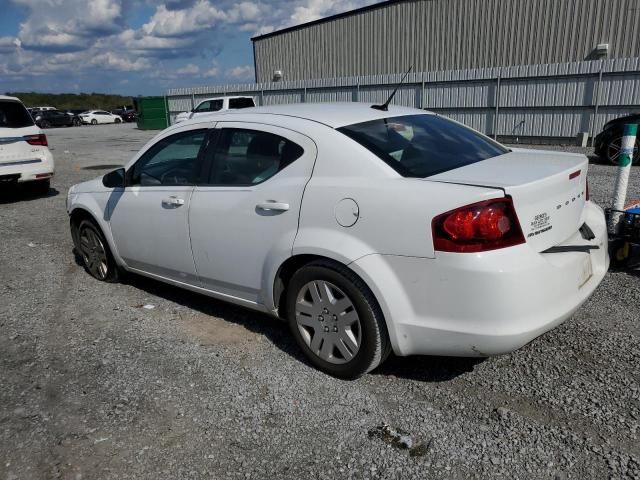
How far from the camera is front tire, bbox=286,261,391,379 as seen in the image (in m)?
2.92

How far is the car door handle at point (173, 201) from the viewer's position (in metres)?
3.86

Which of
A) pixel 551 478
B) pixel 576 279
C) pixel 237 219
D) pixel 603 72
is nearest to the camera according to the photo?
pixel 551 478

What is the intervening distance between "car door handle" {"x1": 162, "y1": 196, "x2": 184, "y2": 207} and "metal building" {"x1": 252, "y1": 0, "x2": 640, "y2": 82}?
19172mm

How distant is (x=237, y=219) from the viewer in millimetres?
3457

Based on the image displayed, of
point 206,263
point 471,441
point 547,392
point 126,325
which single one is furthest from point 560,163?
point 126,325

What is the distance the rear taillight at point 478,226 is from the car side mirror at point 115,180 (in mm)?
2988

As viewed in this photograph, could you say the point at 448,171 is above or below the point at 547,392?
above

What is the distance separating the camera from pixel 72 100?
75438 mm

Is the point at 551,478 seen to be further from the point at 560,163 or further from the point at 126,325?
the point at 126,325

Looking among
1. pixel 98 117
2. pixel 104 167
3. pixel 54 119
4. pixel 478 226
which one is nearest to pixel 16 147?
pixel 104 167

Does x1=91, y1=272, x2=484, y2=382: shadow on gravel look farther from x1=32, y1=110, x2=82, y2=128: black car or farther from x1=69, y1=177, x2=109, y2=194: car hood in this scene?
x1=32, y1=110, x2=82, y2=128: black car

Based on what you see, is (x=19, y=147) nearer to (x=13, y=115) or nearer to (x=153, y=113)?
(x=13, y=115)

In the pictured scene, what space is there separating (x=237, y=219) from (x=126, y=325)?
57.3 inches

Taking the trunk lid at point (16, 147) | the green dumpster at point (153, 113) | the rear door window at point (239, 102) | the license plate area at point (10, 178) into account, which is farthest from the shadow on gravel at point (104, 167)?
the green dumpster at point (153, 113)
